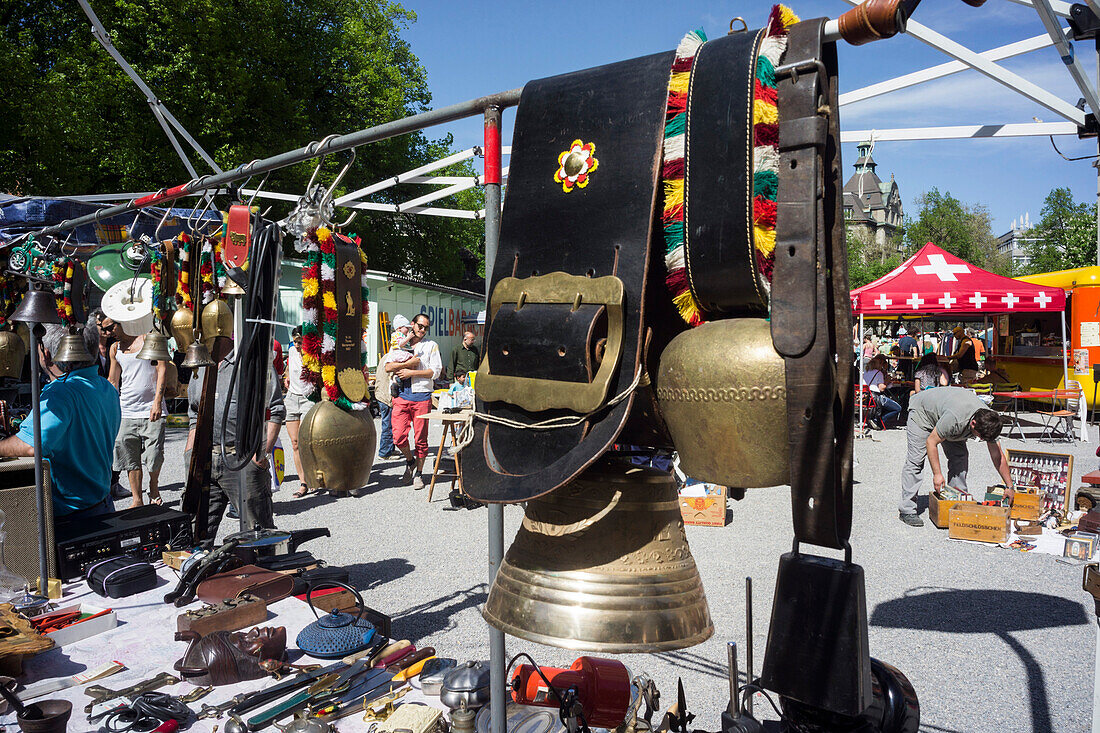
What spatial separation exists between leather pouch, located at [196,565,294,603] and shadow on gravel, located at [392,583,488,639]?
3.18 ft

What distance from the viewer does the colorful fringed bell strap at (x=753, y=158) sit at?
102 cm

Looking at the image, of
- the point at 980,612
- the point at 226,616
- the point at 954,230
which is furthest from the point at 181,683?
the point at 954,230

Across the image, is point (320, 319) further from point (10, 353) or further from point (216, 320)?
point (10, 353)

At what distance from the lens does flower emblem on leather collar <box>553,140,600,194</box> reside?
1197mm

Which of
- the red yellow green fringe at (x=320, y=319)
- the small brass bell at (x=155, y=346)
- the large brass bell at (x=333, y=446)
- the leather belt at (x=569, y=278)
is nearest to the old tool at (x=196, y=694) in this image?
the large brass bell at (x=333, y=446)

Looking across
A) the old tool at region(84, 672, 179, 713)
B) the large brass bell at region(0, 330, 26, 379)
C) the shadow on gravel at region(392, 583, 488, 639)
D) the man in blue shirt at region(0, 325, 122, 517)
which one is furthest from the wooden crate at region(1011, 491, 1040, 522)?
the large brass bell at region(0, 330, 26, 379)

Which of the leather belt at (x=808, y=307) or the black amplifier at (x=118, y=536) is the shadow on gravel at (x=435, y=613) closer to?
the black amplifier at (x=118, y=536)

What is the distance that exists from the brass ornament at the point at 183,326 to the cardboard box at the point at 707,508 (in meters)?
4.89

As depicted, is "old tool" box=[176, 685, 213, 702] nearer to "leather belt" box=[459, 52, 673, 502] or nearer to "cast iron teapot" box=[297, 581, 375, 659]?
"cast iron teapot" box=[297, 581, 375, 659]

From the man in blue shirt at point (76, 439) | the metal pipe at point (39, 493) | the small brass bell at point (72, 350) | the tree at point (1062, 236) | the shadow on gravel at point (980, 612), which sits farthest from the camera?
the tree at point (1062, 236)

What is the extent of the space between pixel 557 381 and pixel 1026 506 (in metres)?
7.65

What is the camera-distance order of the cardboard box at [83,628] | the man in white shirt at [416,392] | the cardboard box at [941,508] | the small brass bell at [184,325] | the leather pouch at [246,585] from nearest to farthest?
the cardboard box at [83,628], the leather pouch at [246,585], the small brass bell at [184,325], the cardboard box at [941,508], the man in white shirt at [416,392]

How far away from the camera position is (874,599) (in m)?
5.22

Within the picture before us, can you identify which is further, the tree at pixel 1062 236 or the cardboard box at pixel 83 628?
the tree at pixel 1062 236
